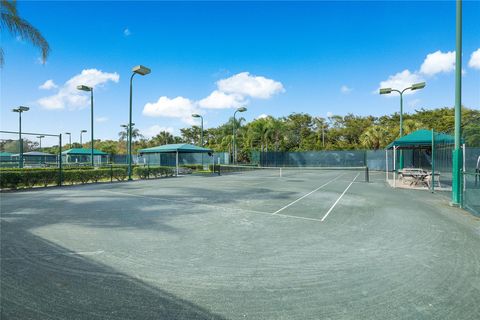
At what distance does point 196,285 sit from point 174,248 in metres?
1.58

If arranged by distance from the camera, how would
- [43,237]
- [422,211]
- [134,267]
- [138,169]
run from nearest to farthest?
[134,267] < [43,237] < [422,211] < [138,169]

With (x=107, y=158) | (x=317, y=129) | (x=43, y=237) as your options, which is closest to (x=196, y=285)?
(x=43, y=237)

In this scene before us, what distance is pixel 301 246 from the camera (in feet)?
16.8

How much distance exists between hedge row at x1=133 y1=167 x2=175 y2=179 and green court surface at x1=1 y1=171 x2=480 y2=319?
14389mm

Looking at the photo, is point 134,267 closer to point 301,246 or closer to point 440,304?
point 301,246

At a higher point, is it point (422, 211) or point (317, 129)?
point (317, 129)

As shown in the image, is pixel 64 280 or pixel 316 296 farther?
pixel 64 280

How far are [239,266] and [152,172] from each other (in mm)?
20482

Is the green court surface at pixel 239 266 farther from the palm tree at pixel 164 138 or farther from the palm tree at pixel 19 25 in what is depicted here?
the palm tree at pixel 164 138

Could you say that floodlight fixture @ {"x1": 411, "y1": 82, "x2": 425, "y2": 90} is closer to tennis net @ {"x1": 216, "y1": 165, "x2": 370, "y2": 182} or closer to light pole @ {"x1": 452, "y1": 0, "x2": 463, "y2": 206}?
tennis net @ {"x1": 216, "y1": 165, "x2": 370, "y2": 182}

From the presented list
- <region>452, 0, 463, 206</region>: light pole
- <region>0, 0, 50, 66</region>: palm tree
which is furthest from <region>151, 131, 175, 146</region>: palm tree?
<region>452, 0, 463, 206</region>: light pole

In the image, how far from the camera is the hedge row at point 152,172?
22195mm

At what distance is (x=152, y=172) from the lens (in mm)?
23250

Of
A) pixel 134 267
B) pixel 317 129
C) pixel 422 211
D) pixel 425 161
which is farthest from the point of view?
pixel 317 129
